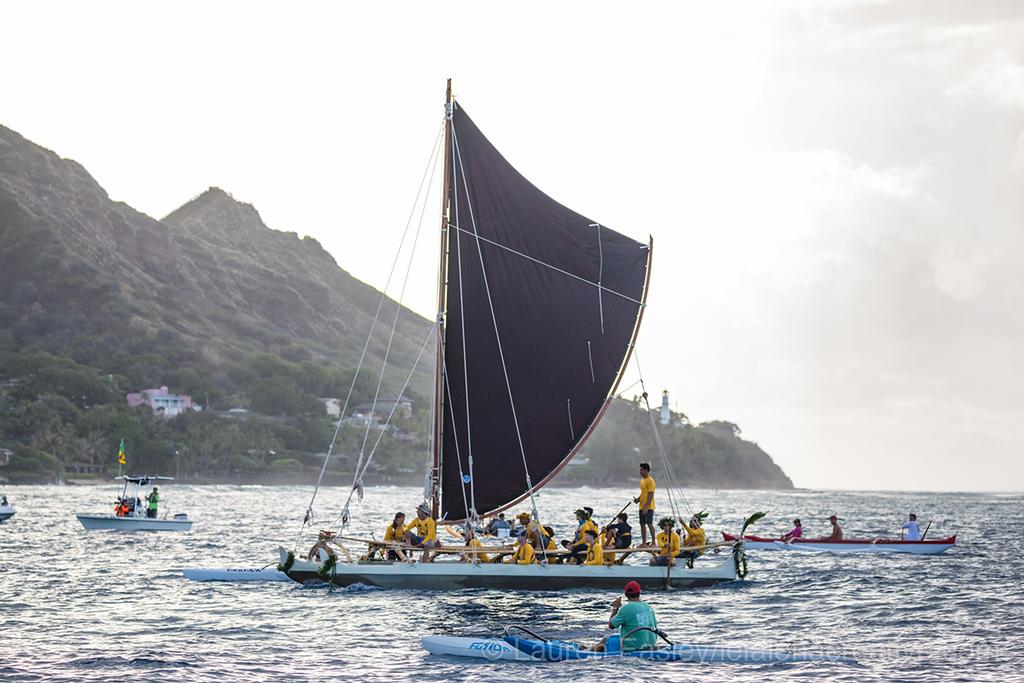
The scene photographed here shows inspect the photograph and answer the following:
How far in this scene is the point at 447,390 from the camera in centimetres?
3584

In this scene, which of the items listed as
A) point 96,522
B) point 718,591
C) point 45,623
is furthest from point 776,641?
point 96,522

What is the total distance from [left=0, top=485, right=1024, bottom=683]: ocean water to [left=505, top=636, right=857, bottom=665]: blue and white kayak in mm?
217

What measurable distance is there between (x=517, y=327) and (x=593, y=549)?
7.47 meters

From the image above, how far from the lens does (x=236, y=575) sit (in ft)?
122

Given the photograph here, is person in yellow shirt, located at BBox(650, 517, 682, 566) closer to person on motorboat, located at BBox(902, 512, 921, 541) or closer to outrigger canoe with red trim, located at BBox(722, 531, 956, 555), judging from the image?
outrigger canoe with red trim, located at BBox(722, 531, 956, 555)

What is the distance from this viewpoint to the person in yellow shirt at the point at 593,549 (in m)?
33.3

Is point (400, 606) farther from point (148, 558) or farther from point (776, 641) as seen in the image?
point (148, 558)

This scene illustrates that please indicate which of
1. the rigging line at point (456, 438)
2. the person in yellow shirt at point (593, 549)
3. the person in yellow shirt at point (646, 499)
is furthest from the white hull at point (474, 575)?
the rigging line at point (456, 438)

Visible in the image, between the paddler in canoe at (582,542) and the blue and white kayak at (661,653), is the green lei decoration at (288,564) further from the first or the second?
the blue and white kayak at (661,653)

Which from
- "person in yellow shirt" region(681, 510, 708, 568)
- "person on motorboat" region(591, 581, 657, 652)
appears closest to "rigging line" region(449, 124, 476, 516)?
"person in yellow shirt" region(681, 510, 708, 568)

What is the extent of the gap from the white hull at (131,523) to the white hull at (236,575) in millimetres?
25988

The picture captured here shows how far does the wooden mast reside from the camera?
35.0 meters

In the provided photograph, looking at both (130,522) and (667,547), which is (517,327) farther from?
(130,522)

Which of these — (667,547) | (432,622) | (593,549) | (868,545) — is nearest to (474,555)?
(593,549)
